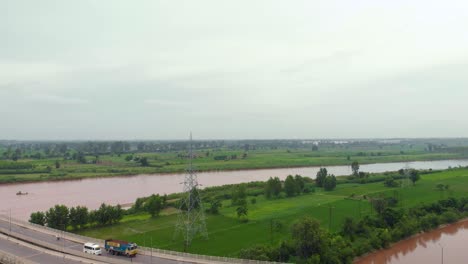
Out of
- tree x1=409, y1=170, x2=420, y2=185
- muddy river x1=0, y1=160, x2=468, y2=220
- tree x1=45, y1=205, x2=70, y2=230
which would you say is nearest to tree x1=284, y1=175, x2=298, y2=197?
muddy river x1=0, y1=160, x2=468, y2=220

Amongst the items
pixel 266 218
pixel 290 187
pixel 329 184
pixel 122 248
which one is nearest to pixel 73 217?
pixel 122 248

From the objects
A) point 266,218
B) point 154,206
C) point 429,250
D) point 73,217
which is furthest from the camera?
point 154,206

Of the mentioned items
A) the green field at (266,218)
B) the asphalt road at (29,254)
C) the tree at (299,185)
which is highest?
the tree at (299,185)

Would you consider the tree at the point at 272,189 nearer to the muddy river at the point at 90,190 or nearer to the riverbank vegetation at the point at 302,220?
the riverbank vegetation at the point at 302,220

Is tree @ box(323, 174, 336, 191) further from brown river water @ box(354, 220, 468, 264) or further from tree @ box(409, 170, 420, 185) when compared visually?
brown river water @ box(354, 220, 468, 264)

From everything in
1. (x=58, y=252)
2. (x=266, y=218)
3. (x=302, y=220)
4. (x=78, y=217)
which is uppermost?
(x=302, y=220)

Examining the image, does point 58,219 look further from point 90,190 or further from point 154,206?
point 90,190

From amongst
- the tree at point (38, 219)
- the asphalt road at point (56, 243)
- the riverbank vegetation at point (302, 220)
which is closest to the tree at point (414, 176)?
the riverbank vegetation at point (302, 220)
